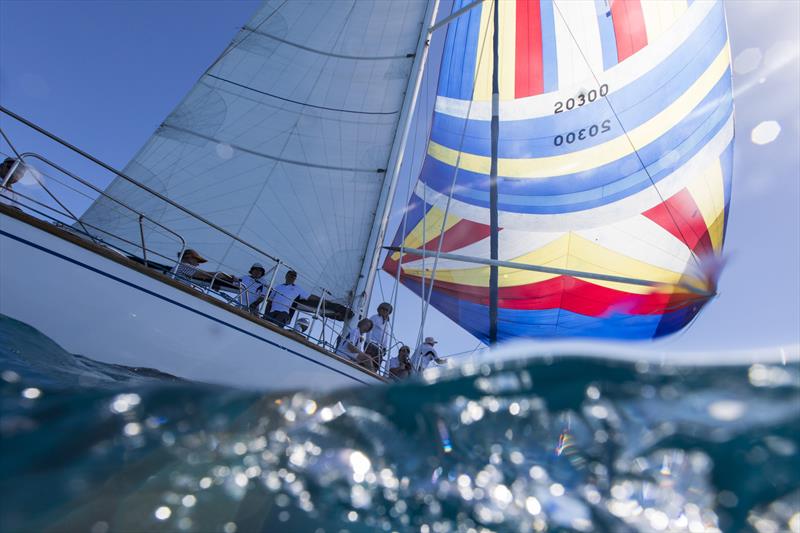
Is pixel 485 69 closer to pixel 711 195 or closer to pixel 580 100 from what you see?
pixel 580 100

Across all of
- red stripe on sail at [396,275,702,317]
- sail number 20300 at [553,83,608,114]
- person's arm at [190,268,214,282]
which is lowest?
person's arm at [190,268,214,282]

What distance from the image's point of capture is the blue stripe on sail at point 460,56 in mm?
9320

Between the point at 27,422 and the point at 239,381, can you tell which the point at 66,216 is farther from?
the point at 27,422

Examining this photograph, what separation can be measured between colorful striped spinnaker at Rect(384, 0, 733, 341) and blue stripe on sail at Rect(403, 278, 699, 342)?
0.08 feet

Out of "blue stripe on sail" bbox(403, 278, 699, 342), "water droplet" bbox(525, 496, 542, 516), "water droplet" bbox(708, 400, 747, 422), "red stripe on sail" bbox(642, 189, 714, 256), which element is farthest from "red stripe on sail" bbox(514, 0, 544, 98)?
"water droplet" bbox(525, 496, 542, 516)

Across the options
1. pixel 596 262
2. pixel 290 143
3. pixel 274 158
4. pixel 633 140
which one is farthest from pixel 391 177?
pixel 633 140

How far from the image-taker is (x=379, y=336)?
15.3 feet

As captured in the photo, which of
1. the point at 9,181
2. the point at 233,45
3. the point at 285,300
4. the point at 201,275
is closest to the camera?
the point at 9,181

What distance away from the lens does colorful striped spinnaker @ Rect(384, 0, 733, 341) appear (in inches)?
301

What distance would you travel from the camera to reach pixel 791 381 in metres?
0.80

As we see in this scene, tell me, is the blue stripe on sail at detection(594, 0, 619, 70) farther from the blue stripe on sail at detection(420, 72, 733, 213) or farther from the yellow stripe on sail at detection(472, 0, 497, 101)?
the yellow stripe on sail at detection(472, 0, 497, 101)

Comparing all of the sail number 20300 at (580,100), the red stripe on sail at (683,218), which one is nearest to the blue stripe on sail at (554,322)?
the red stripe on sail at (683,218)

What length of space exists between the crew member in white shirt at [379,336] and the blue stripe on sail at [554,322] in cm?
451

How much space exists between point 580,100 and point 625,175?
149 cm
